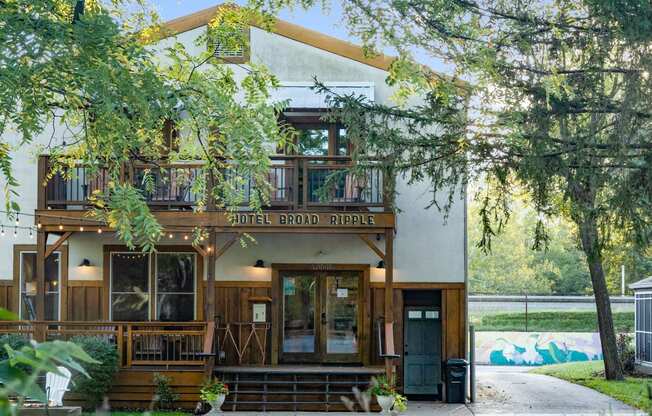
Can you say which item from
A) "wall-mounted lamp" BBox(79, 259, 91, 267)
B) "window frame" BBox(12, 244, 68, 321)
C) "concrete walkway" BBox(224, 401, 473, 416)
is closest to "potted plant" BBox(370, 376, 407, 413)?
"concrete walkway" BBox(224, 401, 473, 416)

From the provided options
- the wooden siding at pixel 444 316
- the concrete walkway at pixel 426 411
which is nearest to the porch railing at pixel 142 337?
the concrete walkway at pixel 426 411

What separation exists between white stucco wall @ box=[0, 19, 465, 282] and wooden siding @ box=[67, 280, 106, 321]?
0.53ft

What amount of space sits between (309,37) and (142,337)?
7.17 metres

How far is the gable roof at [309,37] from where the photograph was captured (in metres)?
17.7

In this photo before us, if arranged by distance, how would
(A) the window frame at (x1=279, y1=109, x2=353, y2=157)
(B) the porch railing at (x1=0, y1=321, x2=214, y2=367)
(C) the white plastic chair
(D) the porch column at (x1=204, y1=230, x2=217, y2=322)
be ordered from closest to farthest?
1. (C) the white plastic chair
2. (B) the porch railing at (x1=0, y1=321, x2=214, y2=367)
3. (D) the porch column at (x1=204, y1=230, x2=217, y2=322)
4. (A) the window frame at (x1=279, y1=109, x2=353, y2=157)

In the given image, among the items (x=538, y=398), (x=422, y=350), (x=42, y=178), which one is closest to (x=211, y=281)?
(x=42, y=178)

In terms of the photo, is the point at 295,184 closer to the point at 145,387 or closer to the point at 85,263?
the point at 145,387

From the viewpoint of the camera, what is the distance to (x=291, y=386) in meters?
15.7

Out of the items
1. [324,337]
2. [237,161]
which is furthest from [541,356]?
[237,161]

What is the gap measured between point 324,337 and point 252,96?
8454mm

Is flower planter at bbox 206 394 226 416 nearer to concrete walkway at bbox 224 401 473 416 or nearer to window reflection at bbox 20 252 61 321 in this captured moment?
concrete walkway at bbox 224 401 473 416

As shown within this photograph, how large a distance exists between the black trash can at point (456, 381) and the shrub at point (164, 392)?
5.40 meters

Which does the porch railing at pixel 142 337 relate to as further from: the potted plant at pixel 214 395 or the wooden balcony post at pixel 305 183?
the wooden balcony post at pixel 305 183

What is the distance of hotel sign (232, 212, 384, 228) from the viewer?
15406 mm
